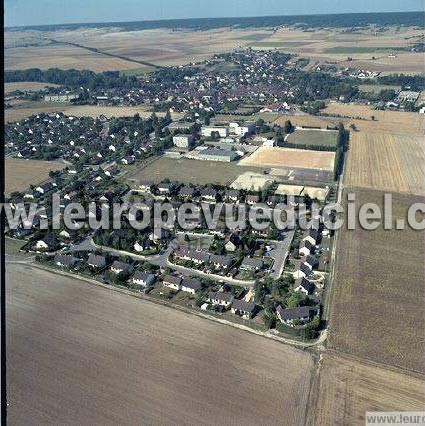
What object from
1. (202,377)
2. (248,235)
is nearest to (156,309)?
(202,377)

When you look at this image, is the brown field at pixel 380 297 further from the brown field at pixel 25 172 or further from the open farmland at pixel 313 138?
the brown field at pixel 25 172

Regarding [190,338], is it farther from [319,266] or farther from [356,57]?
[356,57]

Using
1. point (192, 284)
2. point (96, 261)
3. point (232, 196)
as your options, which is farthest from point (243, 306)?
point (232, 196)

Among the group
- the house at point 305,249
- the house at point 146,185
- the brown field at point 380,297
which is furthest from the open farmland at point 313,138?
the house at point 305,249

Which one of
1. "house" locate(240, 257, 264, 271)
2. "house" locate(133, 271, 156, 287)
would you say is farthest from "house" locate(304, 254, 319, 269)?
"house" locate(133, 271, 156, 287)

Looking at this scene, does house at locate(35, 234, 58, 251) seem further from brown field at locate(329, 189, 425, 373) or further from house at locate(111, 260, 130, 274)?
brown field at locate(329, 189, 425, 373)

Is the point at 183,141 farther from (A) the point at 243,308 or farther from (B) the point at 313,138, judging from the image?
(A) the point at 243,308
